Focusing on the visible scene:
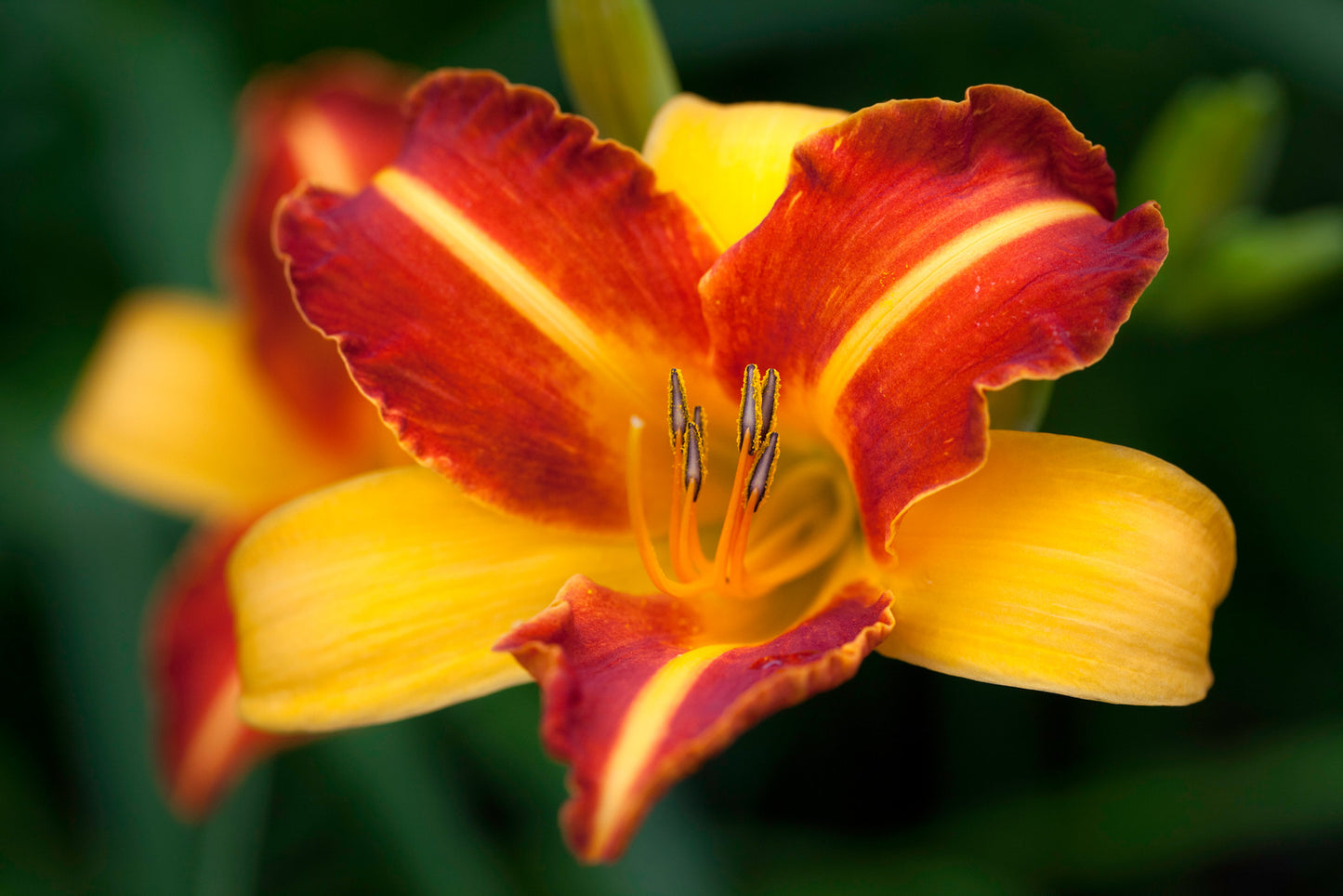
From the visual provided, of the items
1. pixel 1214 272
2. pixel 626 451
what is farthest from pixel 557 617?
pixel 1214 272

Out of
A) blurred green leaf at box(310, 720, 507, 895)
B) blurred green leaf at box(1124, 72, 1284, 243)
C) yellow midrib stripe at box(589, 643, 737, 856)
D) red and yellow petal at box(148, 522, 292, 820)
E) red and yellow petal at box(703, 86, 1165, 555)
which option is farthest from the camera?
blurred green leaf at box(310, 720, 507, 895)

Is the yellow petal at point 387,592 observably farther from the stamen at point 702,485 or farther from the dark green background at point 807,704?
the dark green background at point 807,704

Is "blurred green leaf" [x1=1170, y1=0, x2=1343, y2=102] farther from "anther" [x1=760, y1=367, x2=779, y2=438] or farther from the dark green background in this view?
"anther" [x1=760, y1=367, x2=779, y2=438]

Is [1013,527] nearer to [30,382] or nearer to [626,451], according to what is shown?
[626,451]

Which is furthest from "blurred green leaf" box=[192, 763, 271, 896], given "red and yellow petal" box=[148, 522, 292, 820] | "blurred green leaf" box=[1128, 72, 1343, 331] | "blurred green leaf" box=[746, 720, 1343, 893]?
"blurred green leaf" box=[1128, 72, 1343, 331]

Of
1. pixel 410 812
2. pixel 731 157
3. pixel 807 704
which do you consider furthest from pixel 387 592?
pixel 807 704

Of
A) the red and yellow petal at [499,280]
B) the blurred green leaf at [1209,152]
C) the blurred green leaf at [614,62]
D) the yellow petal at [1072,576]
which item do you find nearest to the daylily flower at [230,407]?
the blurred green leaf at [614,62]
